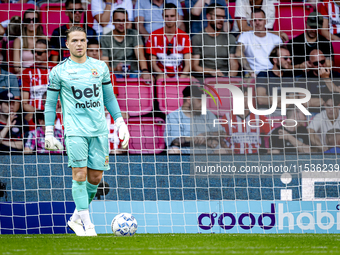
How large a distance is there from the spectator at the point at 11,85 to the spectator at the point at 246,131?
104 inches

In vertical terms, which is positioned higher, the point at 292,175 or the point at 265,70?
the point at 265,70

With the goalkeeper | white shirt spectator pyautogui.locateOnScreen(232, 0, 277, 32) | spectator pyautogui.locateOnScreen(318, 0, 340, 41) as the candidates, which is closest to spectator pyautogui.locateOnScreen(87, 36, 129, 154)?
white shirt spectator pyautogui.locateOnScreen(232, 0, 277, 32)

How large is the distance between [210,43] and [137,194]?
7.13 ft

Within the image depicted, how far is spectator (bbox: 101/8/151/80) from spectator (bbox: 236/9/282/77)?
1.26 meters

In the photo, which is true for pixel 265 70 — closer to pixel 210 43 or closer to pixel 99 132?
pixel 210 43

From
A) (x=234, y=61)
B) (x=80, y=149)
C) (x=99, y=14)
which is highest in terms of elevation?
(x=99, y=14)

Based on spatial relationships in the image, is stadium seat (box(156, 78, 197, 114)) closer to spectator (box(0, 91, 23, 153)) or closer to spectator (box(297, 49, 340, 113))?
spectator (box(297, 49, 340, 113))

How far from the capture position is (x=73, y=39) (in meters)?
4.02

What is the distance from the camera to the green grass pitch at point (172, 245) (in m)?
3.07

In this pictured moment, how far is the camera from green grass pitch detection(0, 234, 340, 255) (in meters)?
3.07

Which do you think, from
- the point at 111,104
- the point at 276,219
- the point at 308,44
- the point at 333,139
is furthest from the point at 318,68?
the point at 111,104

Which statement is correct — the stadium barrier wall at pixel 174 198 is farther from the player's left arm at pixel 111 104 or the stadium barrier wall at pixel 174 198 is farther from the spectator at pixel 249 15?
the player's left arm at pixel 111 104

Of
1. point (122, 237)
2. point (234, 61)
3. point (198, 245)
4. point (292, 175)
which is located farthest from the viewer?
point (234, 61)

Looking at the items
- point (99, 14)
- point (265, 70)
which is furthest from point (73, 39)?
point (265, 70)
